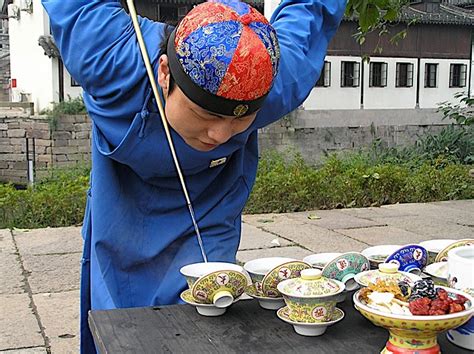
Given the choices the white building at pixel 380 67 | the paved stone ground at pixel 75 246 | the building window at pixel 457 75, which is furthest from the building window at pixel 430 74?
the paved stone ground at pixel 75 246

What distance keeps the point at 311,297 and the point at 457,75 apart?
19397 mm

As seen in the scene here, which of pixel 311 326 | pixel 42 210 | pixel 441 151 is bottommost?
pixel 42 210

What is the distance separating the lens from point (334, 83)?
17328 millimetres

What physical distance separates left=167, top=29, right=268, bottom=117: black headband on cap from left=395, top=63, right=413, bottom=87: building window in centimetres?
1755

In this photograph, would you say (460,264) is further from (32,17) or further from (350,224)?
(32,17)

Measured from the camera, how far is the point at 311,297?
53.9 inches

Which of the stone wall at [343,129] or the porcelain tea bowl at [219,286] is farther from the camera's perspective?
the stone wall at [343,129]

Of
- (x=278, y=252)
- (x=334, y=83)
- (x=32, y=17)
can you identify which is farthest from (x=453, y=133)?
(x=32, y=17)

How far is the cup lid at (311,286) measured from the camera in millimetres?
1389

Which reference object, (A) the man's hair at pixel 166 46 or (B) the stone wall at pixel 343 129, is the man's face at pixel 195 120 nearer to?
(A) the man's hair at pixel 166 46

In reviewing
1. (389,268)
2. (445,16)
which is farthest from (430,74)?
(389,268)

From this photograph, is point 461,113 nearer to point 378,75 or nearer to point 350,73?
point 350,73

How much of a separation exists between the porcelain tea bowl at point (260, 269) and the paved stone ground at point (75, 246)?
192 cm

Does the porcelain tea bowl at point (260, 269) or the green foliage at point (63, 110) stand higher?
the green foliage at point (63, 110)
